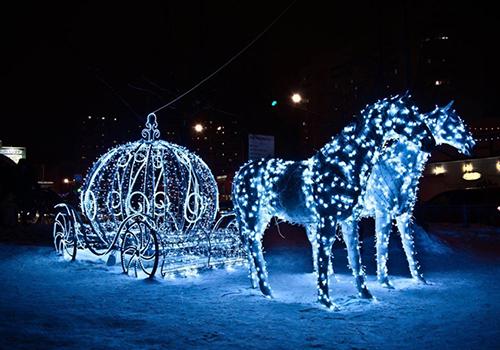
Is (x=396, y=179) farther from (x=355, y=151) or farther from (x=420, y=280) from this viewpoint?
(x=420, y=280)

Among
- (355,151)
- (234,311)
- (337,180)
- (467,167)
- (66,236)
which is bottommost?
(234,311)

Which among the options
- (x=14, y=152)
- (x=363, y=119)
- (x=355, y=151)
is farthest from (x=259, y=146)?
(x=14, y=152)

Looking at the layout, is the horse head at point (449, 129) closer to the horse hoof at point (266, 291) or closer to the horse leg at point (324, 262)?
the horse leg at point (324, 262)

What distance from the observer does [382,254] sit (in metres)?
7.92

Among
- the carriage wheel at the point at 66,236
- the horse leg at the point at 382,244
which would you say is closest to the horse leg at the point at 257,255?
the horse leg at the point at 382,244

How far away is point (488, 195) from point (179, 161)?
14318mm

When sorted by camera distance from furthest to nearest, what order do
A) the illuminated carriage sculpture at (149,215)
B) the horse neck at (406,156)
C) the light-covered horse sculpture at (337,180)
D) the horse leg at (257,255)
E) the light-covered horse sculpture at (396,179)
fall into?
the illuminated carriage sculpture at (149,215) → the horse neck at (406,156) → the light-covered horse sculpture at (396,179) → the horse leg at (257,255) → the light-covered horse sculpture at (337,180)

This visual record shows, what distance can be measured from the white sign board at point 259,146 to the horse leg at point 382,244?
3526 millimetres

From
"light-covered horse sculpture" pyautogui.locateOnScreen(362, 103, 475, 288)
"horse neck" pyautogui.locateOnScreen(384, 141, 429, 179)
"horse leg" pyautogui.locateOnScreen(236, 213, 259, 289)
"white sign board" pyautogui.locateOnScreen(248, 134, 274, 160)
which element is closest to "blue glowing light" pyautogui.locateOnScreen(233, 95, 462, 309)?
"horse leg" pyautogui.locateOnScreen(236, 213, 259, 289)

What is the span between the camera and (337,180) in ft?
21.9

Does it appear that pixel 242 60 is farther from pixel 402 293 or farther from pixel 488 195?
pixel 402 293

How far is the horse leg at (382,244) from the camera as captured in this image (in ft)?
25.8

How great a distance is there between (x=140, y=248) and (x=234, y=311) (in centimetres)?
310

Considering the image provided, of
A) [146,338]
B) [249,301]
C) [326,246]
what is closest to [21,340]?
[146,338]
